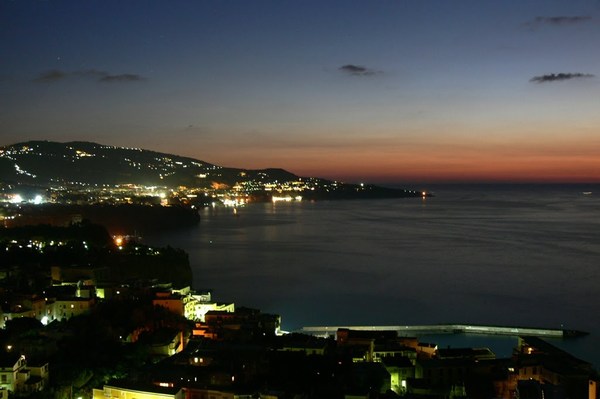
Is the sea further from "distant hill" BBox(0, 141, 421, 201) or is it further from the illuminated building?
"distant hill" BBox(0, 141, 421, 201)

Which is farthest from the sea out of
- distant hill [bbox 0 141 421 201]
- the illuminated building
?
distant hill [bbox 0 141 421 201]

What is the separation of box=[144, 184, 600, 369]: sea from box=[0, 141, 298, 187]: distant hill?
22.4 metres

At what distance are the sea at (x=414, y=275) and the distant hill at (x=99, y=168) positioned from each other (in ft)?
73.4

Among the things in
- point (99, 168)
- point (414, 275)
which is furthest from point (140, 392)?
point (99, 168)

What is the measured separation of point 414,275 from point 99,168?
4079 cm

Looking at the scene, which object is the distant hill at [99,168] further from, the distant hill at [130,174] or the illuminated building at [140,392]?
the illuminated building at [140,392]

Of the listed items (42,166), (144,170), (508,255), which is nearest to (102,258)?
(508,255)

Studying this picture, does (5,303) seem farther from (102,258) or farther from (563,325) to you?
(563,325)

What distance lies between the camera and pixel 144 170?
53.3 meters

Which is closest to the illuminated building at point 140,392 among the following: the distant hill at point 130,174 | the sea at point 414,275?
the sea at point 414,275

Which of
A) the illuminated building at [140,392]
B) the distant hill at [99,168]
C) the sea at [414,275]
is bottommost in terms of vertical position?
the sea at [414,275]

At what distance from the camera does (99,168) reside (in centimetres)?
4928

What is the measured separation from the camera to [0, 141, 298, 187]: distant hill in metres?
41.4

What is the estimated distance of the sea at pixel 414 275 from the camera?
9.23 metres
